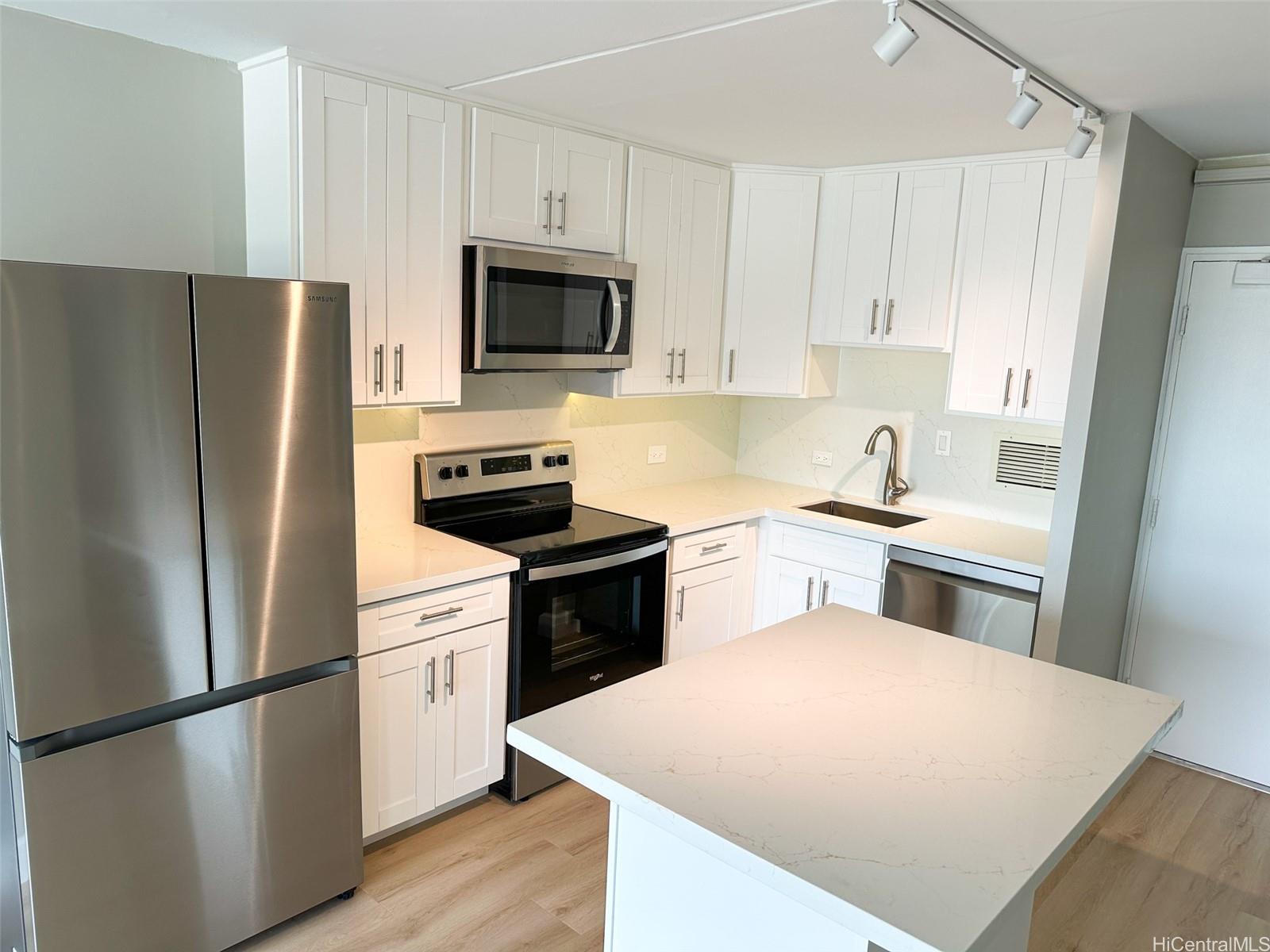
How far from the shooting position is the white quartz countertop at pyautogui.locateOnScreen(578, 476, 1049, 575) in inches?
128

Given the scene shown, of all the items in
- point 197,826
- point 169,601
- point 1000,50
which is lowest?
point 197,826

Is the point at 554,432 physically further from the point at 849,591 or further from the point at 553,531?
the point at 849,591

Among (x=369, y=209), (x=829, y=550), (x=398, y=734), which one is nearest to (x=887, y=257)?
(x=829, y=550)

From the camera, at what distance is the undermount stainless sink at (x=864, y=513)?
3.87m

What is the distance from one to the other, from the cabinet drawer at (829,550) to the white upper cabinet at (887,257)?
833mm

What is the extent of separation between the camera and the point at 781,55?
86.2 inches

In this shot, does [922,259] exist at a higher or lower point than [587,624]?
higher

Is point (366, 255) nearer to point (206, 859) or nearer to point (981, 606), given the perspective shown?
point (206, 859)

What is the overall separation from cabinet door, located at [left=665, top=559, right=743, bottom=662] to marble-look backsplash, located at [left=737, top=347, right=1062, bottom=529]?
2.73 ft

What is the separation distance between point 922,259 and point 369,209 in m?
2.15

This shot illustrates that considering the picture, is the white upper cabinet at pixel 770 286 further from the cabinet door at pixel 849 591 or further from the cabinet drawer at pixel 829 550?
the cabinet door at pixel 849 591

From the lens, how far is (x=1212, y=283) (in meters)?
3.36

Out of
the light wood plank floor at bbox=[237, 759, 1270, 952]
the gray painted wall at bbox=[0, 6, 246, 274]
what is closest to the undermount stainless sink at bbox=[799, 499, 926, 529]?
the light wood plank floor at bbox=[237, 759, 1270, 952]

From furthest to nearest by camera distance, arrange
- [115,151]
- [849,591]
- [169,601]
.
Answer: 1. [849,591]
2. [115,151]
3. [169,601]
